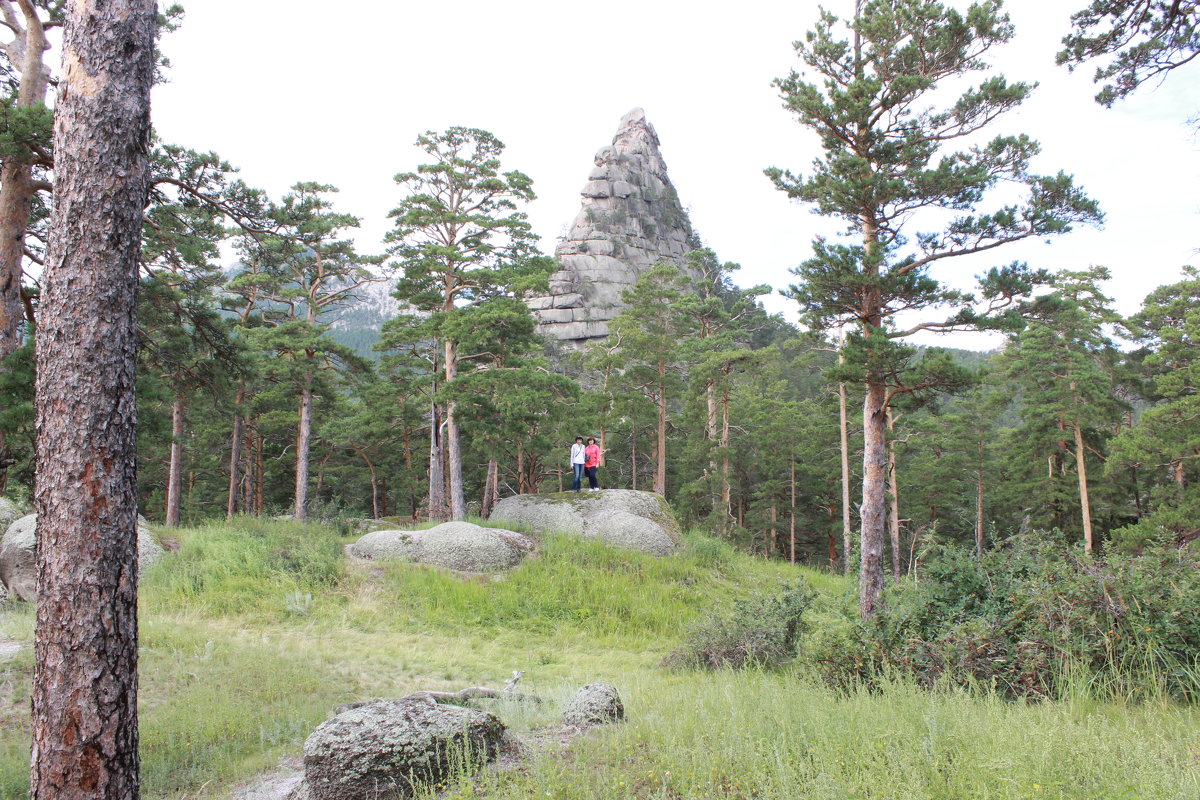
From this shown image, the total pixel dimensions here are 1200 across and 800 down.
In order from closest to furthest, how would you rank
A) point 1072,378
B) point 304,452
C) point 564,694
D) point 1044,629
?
point 1044,629 → point 564,694 → point 304,452 → point 1072,378

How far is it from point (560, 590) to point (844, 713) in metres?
9.66

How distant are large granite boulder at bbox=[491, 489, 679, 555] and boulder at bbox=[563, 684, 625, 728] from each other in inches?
424

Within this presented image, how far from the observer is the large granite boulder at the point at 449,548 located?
14.2 meters

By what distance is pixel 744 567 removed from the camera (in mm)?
17984

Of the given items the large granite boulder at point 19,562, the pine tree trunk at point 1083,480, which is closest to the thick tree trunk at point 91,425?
the large granite boulder at point 19,562

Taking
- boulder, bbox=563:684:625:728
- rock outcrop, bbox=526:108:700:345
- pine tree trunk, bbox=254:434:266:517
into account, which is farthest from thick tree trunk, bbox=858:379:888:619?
rock outcrop, bbox=526:108:700:345

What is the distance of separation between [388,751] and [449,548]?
10027 millimetres

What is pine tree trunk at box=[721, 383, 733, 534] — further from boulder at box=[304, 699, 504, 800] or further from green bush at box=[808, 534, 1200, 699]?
boulder at box=[304, 699, 504, 800]

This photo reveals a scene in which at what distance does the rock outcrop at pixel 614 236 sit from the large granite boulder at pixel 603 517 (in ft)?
107

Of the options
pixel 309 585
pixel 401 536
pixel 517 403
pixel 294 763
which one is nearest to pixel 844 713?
pixel 294 763

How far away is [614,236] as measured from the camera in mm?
58656

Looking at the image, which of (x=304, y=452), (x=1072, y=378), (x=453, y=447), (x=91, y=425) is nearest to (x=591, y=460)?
(x=453, y=447)

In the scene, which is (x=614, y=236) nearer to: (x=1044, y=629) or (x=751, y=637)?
(x=751, y=637)

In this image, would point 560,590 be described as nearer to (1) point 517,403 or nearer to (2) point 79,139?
(1) point 517,403
